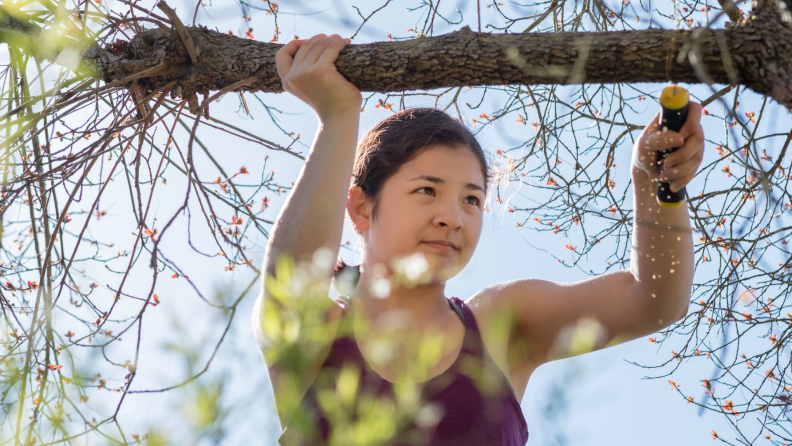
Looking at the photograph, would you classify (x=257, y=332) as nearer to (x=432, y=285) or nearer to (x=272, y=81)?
(x=432, y=285)

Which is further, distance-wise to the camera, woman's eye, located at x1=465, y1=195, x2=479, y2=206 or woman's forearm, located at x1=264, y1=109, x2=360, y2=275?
woman's eye, located at x1=465, y1=195, x2=479, y2=206

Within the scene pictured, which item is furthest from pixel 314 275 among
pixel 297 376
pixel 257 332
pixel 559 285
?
pixel 559 285

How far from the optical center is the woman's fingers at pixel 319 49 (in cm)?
149

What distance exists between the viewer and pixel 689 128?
135 centimetres

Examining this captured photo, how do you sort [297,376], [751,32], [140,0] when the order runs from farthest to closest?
[140,0] < [751,32] < [297,376]

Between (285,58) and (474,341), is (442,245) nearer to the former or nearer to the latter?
(474,341)

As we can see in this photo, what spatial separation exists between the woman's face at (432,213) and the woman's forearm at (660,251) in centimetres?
41

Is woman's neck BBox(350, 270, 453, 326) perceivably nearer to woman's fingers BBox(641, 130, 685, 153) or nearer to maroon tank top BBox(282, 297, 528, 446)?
maroon tank top BBox(282, 297, 528, 446)

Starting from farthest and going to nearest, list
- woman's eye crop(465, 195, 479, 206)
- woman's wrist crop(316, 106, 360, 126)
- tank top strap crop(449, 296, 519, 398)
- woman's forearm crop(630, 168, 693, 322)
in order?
woman's eye crop(465, 195, 479, 206), tank top strap crop(449, 296, 519, 398), woman's forearm crop(630, 168, 693, 322), woman's wrist crop(316, 106, 360, 126)

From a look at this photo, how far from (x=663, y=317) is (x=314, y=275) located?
4.39ft

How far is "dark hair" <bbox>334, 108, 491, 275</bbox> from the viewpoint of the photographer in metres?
1.75

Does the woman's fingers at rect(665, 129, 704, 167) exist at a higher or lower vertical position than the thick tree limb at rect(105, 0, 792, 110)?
lower

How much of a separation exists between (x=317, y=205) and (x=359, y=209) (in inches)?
27.4

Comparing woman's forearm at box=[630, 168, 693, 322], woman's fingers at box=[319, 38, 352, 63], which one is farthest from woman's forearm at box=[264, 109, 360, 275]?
woman's forearm at box=[630, 168, 693, 322]
